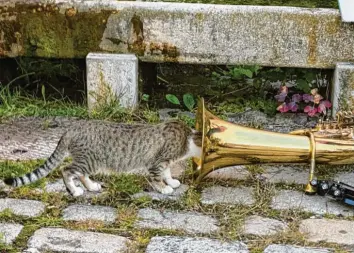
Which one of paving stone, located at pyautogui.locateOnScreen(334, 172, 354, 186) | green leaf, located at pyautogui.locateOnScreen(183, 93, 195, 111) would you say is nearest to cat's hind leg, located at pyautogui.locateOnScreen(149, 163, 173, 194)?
paving stone, located at pyautogui.locateOnScreen(334, 172, 354, 186)

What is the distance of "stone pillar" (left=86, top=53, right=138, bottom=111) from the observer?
6.35m

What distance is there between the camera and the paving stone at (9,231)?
15.1 feet

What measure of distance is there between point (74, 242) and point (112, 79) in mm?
2078

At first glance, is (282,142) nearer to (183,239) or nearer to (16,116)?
(183,239)

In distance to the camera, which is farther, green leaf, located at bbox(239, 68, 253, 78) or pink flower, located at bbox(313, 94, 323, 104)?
green leaf, located at bbox(239, 68, 253, 78)

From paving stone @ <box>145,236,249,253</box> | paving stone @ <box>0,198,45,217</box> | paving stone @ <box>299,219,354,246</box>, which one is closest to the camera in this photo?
paving stone @ <box>145,236,249,253</box>

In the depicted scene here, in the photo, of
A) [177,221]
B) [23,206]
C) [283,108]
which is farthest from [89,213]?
[283,108]

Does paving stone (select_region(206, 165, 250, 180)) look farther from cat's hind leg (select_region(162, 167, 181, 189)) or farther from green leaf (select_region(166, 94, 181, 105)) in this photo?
green leaf (select_region(166, 94, 181, 105))

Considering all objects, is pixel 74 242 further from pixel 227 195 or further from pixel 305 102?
pixel 305 102

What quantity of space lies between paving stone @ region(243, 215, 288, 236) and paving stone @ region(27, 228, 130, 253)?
74cm

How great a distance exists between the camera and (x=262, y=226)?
4.82 metres

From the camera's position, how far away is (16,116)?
654 cm

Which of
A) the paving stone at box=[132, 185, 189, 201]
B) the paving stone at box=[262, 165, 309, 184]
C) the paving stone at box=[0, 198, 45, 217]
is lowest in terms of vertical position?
the paving stone at box=[0, 198, 45, 217]

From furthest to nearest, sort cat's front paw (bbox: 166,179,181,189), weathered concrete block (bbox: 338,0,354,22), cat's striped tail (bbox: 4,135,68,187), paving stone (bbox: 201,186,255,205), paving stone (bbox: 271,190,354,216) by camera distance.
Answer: weathered concrete block (bbox: 338,0,354,22) → cat's front paw (bbox: 166,179,181,189) → cat's striped tail (bbox: 4,135,68,187) → paving stone (bbox: 201,186,255,205) → paving stone (bbox: 271,190,354,216)
